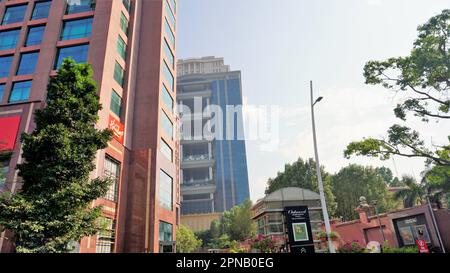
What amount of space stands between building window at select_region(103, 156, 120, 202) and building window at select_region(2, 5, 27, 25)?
21502 mm

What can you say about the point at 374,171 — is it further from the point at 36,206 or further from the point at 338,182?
the point at 36,206

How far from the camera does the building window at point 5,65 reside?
2980cm

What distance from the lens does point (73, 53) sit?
94.5 ft

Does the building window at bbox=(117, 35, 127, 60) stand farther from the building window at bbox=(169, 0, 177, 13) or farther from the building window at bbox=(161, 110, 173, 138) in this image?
the building window at bbox=(169, 0, 177, 13)

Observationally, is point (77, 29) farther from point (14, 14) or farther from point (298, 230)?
point (298, 230)

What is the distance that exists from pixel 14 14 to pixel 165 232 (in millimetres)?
31078

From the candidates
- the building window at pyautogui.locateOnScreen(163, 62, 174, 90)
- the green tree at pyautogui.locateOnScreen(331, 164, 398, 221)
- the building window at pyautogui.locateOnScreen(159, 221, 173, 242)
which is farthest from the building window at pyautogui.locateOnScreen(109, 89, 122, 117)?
the green tree at pyautogui.locateOnScreen(331, 164, 398, 221)

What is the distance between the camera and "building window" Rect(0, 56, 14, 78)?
29.8m

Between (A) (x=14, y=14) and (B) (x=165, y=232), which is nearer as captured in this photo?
(B) (x=165, y=232)

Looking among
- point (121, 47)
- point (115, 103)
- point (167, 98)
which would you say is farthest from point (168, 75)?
point (115, 103)

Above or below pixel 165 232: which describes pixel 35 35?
above

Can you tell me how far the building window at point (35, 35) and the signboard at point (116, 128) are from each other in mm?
13767

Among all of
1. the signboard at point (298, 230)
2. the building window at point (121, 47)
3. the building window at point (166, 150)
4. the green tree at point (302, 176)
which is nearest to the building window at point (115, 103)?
the building window at point (121, 47)

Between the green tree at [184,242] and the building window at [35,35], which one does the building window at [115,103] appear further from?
the green tree at [184,242]
